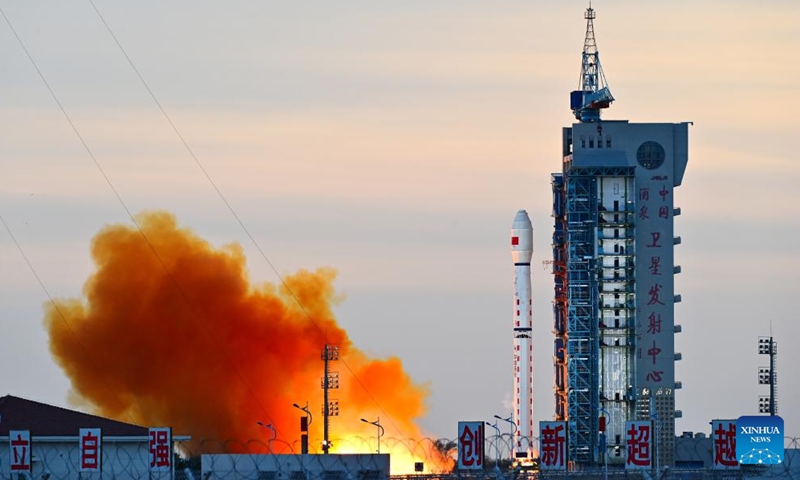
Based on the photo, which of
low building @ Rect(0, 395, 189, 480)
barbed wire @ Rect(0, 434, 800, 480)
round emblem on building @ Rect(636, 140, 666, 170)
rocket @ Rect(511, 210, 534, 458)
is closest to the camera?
barbed wire @ Rect(0, 434, 800, 480)

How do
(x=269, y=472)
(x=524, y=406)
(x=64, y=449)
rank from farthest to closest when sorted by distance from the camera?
(x=524, y=406), (x=64, y=449), (x=269, y=472)

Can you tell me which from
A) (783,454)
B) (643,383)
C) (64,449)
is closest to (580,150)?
(643,383)

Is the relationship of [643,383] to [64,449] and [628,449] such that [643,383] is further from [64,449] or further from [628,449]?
[628,449]

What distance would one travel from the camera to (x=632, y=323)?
513 ft

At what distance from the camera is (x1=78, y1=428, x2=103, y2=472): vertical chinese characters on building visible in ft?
307

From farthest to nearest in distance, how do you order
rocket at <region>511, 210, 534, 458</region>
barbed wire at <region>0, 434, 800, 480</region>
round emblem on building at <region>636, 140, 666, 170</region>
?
round emblem on building at <region>636, 140, 666, 170</region> < rocket at <region>511, 210, 534, 458</region> < barbed wire at <region>0, 434, 800, 480</region>

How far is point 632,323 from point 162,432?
69.8 metres

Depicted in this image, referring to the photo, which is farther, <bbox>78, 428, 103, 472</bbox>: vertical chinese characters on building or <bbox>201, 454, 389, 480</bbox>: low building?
<bbox>201, 454, 389, 480</bbox>: low building

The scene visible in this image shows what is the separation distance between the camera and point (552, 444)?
90.3 m

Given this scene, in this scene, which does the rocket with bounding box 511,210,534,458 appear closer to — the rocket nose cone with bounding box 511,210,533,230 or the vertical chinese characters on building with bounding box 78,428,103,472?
the rocket nose cone with bounding box 511,210,533,230

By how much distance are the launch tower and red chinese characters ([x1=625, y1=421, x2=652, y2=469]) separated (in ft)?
205

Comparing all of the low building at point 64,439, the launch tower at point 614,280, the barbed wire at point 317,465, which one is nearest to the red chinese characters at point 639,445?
the barbed wire at point 317,465

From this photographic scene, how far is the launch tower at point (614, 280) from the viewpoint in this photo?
154 m

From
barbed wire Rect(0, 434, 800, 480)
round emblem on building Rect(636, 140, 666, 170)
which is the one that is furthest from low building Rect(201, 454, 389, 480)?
round emblem on building Rect(636, 140, 666, 170)
